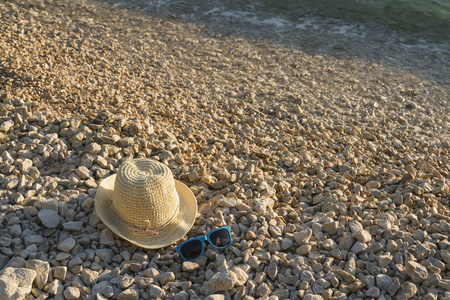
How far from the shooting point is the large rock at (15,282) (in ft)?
7.87

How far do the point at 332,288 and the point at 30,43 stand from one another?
16.2 ft

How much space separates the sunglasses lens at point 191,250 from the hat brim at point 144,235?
87 mm

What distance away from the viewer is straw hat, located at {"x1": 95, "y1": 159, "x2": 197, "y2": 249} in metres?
2.87

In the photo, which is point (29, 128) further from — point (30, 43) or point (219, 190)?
point (30, 43)

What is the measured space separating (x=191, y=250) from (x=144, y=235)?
326 mm

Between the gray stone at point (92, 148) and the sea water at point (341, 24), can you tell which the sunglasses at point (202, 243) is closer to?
the gray stone at point (92, 148)

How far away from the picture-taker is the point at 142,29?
7.58 metres

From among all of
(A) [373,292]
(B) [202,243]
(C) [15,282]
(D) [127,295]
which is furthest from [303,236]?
(C) [15,282]

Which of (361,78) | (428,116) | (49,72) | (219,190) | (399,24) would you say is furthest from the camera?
(399,24)

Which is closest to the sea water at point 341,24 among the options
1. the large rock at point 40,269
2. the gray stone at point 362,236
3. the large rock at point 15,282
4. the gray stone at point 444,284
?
the gray stone at point 362,236

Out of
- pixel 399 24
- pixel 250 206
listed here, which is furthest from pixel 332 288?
pixel 399 24

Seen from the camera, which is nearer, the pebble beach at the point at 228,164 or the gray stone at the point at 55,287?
the gray stone at the point at 55,287

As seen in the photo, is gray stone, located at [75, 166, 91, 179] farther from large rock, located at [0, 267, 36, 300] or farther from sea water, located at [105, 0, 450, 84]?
sea water, located at [105, 0, 450, 84]

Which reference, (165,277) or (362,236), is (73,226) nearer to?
(165,277)
